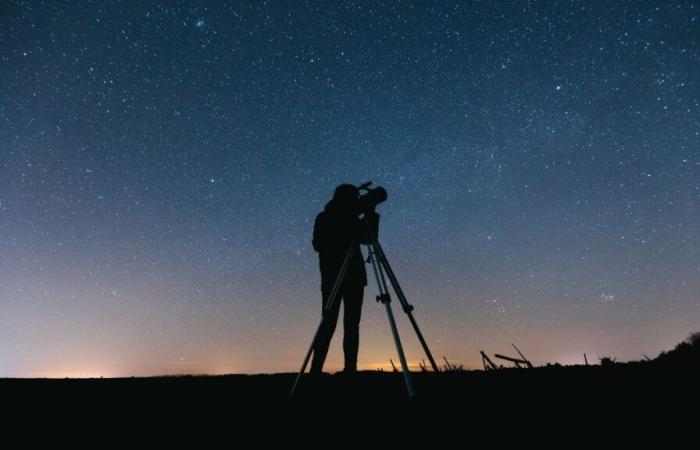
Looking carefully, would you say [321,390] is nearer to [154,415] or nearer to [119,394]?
[154,415]

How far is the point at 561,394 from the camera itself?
10.6 ft

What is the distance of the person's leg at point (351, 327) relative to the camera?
458 cm

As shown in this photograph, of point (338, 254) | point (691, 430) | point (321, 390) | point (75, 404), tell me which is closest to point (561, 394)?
point (691, 430)

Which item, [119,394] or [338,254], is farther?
[338,254]

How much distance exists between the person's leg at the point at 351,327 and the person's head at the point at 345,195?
108 centimetres

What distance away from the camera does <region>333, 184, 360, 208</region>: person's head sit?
4.43 metres

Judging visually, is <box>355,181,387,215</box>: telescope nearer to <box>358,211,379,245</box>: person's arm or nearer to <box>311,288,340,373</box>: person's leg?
<box>358,211,379,245</box>: person's arm

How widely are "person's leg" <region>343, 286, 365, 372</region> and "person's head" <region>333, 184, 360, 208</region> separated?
42.6 inches

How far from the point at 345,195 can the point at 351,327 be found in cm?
168

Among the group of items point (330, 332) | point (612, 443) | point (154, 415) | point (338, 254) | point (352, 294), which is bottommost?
point (612, 443)

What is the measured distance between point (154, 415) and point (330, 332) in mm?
1977

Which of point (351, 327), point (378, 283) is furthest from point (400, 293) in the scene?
point (351, 327)

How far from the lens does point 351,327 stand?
4.58m

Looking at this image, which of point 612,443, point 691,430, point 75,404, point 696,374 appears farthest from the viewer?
point 696,374
